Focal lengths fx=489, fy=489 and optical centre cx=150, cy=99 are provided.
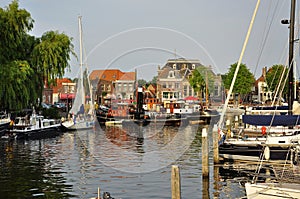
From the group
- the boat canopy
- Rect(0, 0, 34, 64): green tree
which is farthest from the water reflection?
Rect(0, 0, 34, 64): green tree

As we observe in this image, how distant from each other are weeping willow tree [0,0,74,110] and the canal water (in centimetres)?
882

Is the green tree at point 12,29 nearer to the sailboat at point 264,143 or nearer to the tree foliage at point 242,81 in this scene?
the sailboat at point 264,143

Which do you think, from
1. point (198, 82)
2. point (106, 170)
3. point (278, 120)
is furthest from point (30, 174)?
point (198, 82)

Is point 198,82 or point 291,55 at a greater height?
point 198,82

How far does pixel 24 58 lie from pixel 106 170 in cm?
3569

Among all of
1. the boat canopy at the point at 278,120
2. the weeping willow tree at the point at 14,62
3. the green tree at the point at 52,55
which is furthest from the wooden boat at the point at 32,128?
the boat canopy at the point at 278,120

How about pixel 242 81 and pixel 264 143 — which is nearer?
pixel 264 143

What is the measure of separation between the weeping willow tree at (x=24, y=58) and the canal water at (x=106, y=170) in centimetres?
882

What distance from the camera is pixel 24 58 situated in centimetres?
6316

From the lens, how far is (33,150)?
42375 mm

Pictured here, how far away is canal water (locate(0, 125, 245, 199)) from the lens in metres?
24.7

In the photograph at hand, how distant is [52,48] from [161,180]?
40.7 metres

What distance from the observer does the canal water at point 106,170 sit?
24691mm

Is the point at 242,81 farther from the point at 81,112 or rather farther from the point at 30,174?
the point at 30,174
